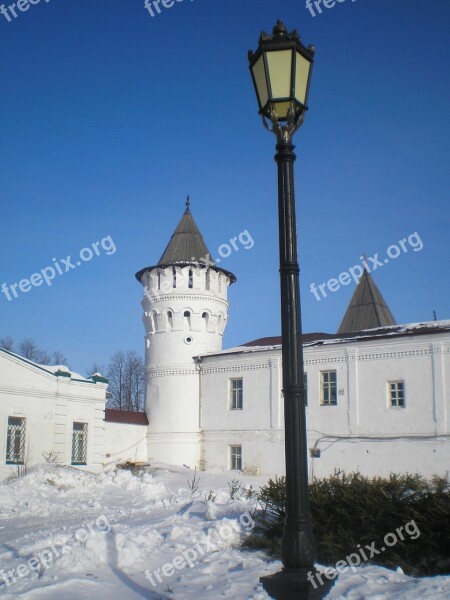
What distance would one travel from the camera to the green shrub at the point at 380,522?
7.54 metres

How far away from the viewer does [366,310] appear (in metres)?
35.2

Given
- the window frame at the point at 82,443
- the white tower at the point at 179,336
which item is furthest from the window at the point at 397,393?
the window frame at the point at 82,443

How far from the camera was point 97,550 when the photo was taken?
7594 millimetres

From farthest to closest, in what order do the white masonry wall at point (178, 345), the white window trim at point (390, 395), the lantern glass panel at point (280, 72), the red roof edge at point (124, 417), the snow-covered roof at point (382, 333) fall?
the white masonry wall at point (178, 345) → the red roof edge at point (124, 417) → the white window trim at point (390, 395) → the snow-covered roof at point (382, 333) → the lantern glass panel at point (280, 72)

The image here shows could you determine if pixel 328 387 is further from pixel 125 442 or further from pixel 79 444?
pixel 79 444

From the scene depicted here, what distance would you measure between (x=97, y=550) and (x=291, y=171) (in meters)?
5.39

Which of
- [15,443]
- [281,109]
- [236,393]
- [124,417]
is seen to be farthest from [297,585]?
[124,417]

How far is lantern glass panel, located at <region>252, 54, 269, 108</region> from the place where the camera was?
4246mm

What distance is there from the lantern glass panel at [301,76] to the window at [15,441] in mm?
18052

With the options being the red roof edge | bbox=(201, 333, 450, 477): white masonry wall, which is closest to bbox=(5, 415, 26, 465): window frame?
the red roof edge

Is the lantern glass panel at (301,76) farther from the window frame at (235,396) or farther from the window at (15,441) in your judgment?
the window frame at (235,396)

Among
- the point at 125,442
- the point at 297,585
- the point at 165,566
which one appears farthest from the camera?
the point at 125,442

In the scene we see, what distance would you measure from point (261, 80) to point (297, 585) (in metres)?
3.18

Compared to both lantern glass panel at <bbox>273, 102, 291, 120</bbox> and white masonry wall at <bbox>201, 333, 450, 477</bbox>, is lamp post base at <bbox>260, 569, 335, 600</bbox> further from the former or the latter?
white masonry wall at <bbox>201, 333, 450, 477</bbox>
